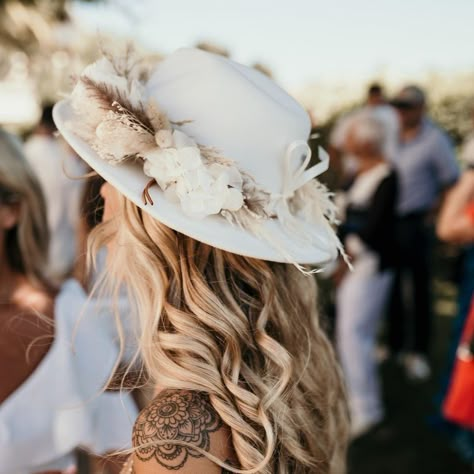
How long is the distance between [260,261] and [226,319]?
0.16 m

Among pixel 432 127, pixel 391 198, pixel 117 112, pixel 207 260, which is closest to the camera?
pixel 117 112

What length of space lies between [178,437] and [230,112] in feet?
2.20

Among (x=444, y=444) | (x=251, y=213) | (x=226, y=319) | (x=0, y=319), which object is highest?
(x=251, y=213)

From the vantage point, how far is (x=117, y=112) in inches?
47.1

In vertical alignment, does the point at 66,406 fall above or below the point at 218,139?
below

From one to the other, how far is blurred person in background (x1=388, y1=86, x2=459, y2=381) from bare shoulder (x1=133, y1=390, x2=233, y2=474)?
172 inches

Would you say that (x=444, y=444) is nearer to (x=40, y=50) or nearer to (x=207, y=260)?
(x=207, y=260)

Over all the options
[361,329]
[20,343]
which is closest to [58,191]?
[361,329]

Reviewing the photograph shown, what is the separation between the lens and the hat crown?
49.6 inches

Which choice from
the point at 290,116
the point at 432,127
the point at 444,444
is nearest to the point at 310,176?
the point at 290,116

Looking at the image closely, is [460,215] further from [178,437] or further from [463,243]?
[178,437]

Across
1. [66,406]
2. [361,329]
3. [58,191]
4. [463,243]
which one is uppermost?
[66,406]

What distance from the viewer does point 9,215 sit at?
85.1 inches

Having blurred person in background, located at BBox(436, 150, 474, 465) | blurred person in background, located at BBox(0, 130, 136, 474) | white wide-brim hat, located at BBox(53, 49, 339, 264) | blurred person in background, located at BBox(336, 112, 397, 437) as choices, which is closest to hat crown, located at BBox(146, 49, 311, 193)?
white wide-brim hat, located at BBox(53, 49, 339, 264)
